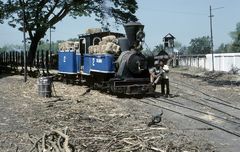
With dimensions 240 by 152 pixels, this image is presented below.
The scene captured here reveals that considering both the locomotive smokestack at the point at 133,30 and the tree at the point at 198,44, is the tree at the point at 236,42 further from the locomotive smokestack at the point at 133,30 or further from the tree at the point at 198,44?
the locomotive smokestack at the point at 133,30

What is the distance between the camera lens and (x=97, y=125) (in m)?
12.9

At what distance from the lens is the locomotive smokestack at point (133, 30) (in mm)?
20844

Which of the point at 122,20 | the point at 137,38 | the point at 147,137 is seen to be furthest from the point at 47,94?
the point at 122,20

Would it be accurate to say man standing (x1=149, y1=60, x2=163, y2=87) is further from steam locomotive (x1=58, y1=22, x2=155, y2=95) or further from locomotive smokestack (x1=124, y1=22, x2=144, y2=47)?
locomotive smokestack (x1=124, y1=22, x2=144, y2=47)

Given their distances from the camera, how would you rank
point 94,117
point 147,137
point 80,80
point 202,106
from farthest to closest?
point 80,80 → point 202,106 → point 94,117 → point 147,137

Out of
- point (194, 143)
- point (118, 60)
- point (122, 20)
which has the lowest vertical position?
point (194, 143)

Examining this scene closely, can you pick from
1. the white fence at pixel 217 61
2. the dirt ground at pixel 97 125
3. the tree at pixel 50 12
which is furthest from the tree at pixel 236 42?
the dirt ground at pixel 97 125

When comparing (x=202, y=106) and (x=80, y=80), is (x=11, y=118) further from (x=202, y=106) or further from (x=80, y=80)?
(x=80, y=80)

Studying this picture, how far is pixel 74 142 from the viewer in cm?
1020

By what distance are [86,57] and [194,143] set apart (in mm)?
13680

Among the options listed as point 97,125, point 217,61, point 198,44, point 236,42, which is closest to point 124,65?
point 97,125

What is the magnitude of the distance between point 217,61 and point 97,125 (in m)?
43.8

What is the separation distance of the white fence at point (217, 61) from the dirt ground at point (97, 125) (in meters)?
28.4

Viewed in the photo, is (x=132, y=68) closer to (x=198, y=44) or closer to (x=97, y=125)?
(x=97, y=125)
